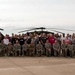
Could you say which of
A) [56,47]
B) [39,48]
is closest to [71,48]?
[56,47]

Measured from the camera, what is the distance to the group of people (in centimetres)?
1947

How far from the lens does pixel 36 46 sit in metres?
19.5

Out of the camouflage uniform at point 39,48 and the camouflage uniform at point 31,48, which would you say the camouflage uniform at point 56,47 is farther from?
the camouflage uniform at point 31,48

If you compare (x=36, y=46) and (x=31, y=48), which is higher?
(x=36, y=46)

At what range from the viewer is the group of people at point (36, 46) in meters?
19.5

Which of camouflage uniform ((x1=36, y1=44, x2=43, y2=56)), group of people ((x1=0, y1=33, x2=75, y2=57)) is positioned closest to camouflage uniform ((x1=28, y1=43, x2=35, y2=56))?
group of people ((x1=0, y1=33, x2=75, y2=57))

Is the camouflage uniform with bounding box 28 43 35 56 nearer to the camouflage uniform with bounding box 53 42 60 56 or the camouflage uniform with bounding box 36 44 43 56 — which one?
the camouflage uniform with bounding box 36 44 43 56

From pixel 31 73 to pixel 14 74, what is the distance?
84 centimetres

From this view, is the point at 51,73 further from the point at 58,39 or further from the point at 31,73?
the point at 58,39

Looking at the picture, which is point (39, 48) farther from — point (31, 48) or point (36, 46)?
point (31, 48)

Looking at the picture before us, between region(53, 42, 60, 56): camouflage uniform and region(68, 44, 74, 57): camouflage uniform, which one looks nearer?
region(53, 42, 60, 56): camouflage uniform

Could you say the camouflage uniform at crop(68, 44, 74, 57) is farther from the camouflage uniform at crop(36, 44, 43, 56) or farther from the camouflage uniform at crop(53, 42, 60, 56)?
the camouflage uniform at crop(36, 44, 43, 56)

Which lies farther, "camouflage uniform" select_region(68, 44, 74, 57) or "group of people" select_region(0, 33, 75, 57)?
"camouflage uniform" select_region(68, 44, 74, 57)

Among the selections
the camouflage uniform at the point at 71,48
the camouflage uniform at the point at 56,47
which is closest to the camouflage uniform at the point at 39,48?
the camouflage uniform at the point at 56,47
